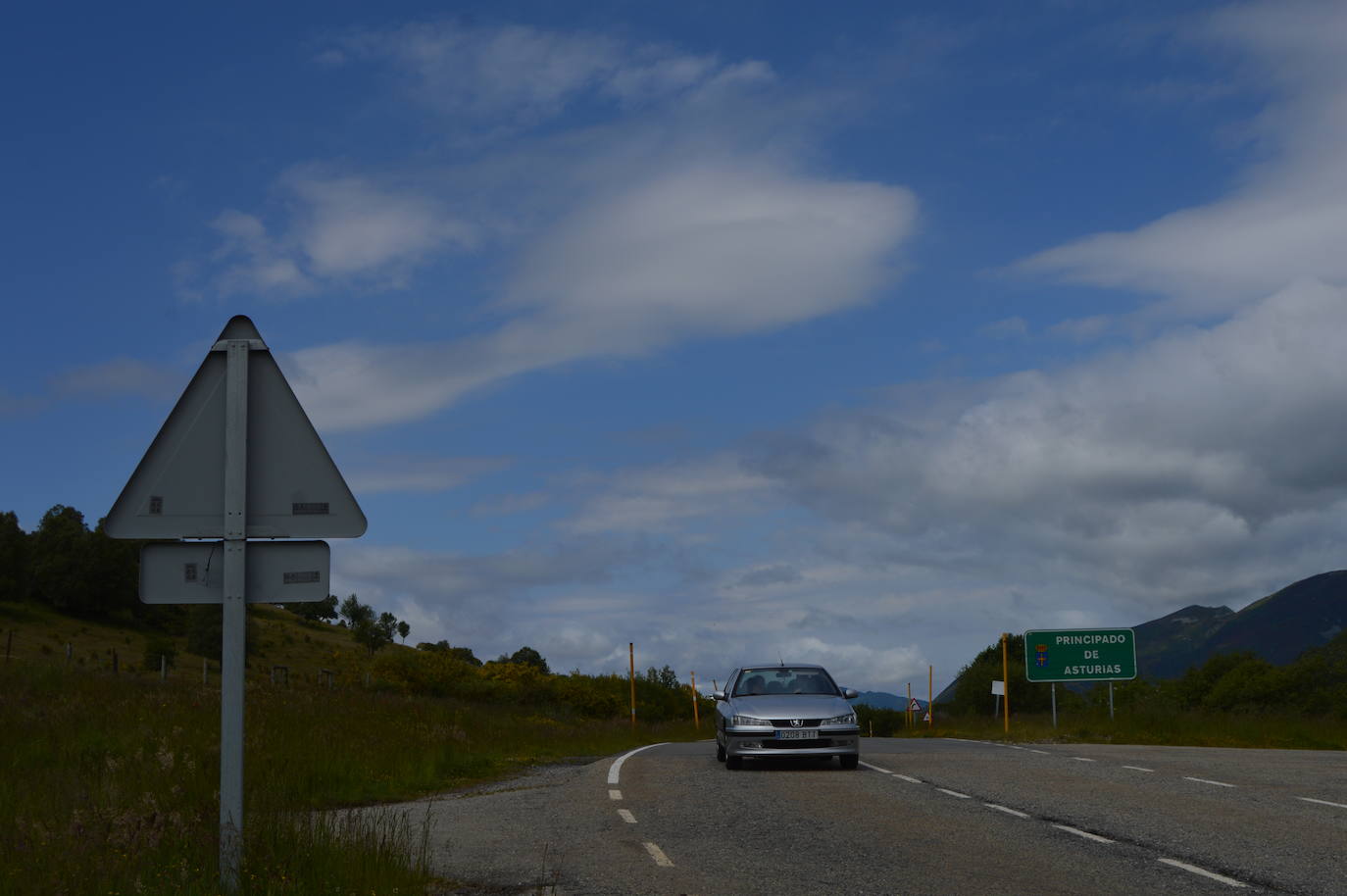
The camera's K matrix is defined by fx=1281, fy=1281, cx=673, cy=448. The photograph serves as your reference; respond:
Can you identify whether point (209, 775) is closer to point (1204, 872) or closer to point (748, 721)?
point (748, 721)

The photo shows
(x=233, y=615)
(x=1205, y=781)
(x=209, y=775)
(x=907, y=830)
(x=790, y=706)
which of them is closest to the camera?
(x=233, y=615)

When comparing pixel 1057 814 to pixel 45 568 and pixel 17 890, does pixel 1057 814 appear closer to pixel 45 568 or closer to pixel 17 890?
pixel 17 890

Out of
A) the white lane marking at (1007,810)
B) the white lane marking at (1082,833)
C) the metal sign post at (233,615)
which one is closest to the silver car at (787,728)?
the white lane marking at (1007,810)

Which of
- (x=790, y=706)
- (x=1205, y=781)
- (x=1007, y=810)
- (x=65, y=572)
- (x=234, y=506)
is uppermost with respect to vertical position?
(x=65, y=572)

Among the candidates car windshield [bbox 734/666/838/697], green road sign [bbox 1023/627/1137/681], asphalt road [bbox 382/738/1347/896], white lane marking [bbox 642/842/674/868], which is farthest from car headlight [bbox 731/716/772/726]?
green road sign [bbox 1023/627/1137/681]

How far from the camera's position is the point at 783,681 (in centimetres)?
1989

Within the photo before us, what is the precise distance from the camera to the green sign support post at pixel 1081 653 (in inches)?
1298

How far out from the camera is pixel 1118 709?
109ft

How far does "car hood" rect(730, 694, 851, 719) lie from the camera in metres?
18.0

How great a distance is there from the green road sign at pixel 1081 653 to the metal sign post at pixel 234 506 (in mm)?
28812

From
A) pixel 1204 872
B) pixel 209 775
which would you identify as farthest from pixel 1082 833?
pixel 209 775

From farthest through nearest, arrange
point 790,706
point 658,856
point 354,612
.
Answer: point 354,612 < point 790,706 < point 658,856

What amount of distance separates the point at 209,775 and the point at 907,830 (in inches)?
257

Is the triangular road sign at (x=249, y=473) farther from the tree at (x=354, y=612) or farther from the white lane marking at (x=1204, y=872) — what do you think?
the tree at (x=354, y=612)
